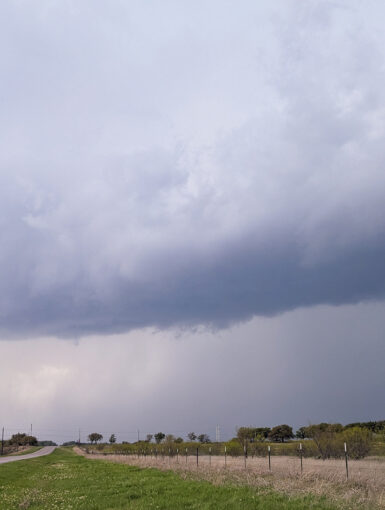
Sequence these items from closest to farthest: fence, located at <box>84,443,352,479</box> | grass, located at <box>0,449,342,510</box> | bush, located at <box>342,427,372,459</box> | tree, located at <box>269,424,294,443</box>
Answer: grass, located at <box>0,449,342,510</box> → bush, located at <box>342,427,372,459</box> → fence, located at <box>84,443,352,479</box> → tree, located at <box>269,424,294,443</box>

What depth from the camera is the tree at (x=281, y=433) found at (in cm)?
13838

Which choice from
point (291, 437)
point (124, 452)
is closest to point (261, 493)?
point (124, 452)

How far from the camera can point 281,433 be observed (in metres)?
139

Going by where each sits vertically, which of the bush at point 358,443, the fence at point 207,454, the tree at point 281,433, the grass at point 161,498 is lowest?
the tree at point 281,433

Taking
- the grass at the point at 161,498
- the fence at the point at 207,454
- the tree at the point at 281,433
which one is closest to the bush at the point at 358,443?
the fence at the point at 207,454

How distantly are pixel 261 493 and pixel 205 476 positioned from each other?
26.3 feet

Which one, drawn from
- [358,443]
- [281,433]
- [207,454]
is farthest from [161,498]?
[281,433]

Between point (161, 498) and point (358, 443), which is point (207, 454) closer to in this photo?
point (358, 443)

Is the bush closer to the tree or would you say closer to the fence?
the fence

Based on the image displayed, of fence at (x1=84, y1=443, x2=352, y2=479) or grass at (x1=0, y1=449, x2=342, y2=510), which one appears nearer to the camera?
grass at (x1=0, y1=449, x2=342, y2=510)

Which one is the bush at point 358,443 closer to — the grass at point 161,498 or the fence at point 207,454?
the fence at point 207,454

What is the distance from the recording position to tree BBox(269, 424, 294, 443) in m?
138

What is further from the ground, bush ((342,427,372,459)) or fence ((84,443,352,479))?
bush ((342,427,372,459))

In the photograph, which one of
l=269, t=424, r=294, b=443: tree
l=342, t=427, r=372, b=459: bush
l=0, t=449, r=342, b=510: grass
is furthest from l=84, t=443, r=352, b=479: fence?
l=269, t=424, r=294, b=443: tree
